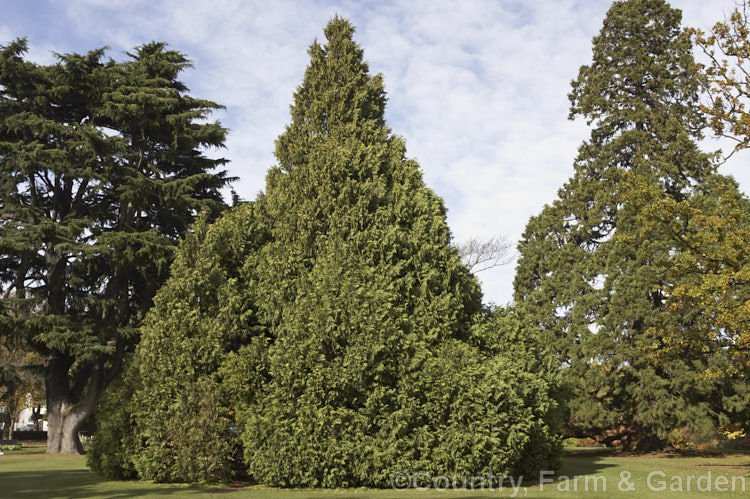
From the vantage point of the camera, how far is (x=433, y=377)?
1292cm

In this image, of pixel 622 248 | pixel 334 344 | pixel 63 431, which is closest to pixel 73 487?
pixel 334 344

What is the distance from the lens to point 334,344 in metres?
13.3

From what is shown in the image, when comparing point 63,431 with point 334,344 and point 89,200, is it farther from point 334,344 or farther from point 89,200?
point 334,344

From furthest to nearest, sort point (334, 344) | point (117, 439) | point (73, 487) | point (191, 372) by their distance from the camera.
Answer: point (117, 439) < point (191, 372) < point (73, 487) < point (334, 344)

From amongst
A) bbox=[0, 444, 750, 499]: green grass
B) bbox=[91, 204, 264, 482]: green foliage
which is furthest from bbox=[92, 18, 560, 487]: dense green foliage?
bbox=[0, 444, 750, 499]: green grass

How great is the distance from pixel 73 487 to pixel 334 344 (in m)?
7.21

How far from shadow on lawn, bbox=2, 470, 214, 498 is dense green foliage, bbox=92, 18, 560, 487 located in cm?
64

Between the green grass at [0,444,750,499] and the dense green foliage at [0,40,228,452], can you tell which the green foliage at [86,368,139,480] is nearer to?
the green grass at [0,444,750,499]

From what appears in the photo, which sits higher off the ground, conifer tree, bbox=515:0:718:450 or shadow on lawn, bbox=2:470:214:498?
conifer tree, bbox=515:0:718:450

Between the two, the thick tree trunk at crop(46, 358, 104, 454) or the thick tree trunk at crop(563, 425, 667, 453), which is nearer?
the thick tree trunk at crop(563, 425, 667, 453)

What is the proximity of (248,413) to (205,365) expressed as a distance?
179 centimetres

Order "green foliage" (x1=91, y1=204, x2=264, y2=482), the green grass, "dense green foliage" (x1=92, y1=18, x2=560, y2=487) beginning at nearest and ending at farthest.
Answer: the green grass, "dense green foliage" (x1=92, y1=18, x2=560, y2=487), "green foliage" (x1=91, y1=204, x2=264, y2=482)

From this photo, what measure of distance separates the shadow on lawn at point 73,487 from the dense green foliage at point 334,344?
0.64 metres

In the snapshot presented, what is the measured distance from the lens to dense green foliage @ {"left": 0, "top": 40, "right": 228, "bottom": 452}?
24328 millimetres
